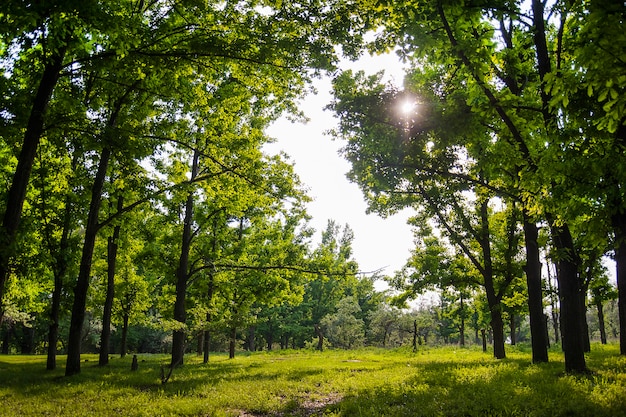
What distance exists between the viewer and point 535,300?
14.5 metres

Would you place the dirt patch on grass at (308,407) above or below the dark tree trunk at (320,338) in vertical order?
above

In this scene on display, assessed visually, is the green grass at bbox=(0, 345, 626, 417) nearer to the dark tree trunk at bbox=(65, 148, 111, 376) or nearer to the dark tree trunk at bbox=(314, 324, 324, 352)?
the dark tree trunk at bbox=(65, 148, 111, 376)

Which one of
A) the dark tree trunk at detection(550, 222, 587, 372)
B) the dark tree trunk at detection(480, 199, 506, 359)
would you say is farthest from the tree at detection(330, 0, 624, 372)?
the dark tree trunk at detection(480, 199, 506, 359)

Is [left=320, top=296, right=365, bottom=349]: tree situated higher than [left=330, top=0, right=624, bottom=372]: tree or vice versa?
[left=330, top=0, right=624, bottom=372]: tree

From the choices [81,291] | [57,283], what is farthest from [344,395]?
[57,283]

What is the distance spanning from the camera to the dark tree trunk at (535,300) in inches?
549

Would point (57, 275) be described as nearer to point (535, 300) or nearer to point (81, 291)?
point (81, 291)

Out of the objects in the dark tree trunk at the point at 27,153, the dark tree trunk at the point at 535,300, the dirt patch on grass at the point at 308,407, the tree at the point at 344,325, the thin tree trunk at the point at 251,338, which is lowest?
the thin tree trunk at the point at 251,338

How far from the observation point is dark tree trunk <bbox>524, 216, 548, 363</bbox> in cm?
1394

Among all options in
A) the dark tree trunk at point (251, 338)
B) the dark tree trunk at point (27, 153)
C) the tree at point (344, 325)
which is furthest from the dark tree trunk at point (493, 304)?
the dark tree trunk at point (251, 338)

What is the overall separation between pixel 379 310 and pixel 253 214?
41.2 meters

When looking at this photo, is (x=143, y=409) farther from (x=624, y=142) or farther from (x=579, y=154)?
(x=624, y=142)

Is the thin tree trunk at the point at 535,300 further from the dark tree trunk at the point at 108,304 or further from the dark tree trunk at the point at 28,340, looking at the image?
the dark tree trunk at the point at 28,340

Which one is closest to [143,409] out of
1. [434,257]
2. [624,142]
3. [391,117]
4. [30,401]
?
[30,401]
